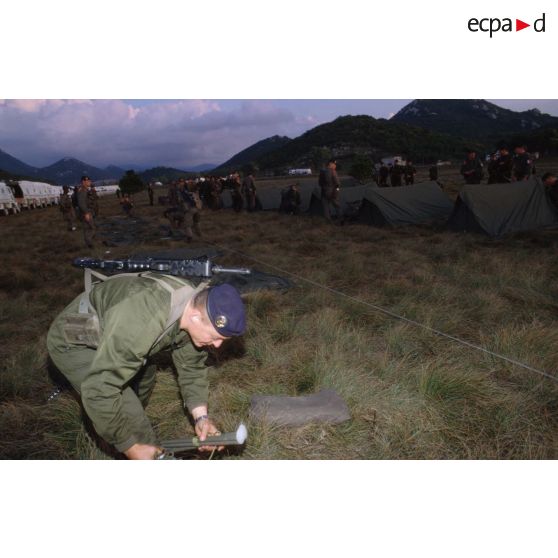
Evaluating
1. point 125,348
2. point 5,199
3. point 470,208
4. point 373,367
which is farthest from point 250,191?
point 5,199

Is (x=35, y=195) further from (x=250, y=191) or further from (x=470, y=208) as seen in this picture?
(x=470, y=208)

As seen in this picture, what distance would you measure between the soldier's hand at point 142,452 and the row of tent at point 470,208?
8.21 metres

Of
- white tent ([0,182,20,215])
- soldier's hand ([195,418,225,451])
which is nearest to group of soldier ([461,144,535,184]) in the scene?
soldier's hand ([195,418,225,451])

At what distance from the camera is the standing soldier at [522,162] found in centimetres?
917

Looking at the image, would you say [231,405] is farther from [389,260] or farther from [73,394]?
[389,260]

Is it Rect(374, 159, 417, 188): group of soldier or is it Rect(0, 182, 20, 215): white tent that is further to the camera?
Rect(0, 182, 20, 215): white tent

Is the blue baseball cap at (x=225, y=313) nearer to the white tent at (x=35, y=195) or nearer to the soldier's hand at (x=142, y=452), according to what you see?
the soldier's hand at (x=142, y=452)

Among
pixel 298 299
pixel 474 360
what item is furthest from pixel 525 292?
pixel 298 299

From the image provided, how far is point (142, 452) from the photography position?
1.81m

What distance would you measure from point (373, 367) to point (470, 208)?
22.1ft

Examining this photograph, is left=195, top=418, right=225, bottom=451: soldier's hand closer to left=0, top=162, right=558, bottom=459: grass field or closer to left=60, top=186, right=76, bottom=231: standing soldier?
left=0, top=162, right=558, bottom=459: grass field

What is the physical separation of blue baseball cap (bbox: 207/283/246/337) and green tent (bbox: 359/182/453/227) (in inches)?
353

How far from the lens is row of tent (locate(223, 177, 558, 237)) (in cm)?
820

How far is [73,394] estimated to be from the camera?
8.73ft
